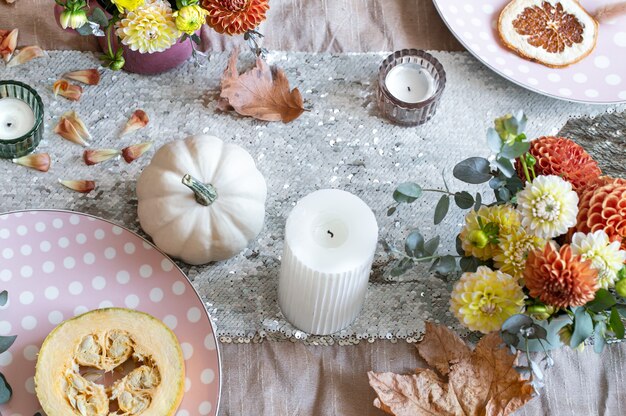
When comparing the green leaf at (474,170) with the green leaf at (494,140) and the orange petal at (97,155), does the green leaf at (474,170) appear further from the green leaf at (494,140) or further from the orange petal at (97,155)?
the orange petal at (97,155)

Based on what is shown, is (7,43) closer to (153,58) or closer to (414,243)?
(153,58)

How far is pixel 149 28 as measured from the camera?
1011 millimetres

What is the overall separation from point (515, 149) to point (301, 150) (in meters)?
0.32

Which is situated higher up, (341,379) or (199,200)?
(199,200)

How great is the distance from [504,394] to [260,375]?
10.7 inches

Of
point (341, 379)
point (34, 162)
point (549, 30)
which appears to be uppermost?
point (549, 30)

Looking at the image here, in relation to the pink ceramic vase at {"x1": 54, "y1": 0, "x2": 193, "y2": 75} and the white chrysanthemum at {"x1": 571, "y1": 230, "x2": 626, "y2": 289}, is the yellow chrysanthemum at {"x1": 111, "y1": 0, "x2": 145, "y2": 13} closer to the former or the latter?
the pink ceramic vase at {"x1": 54, "y1": 0, "x2": 193, "y2": 75}

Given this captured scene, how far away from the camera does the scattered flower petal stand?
1.10m

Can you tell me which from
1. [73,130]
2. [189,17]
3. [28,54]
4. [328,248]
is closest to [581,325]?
[328,248]

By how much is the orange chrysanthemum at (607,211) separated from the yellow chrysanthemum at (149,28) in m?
0.50

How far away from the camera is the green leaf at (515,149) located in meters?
0.88

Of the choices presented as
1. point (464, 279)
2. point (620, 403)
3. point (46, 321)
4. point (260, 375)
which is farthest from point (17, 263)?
point (620, 403)

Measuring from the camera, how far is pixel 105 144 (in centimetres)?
110

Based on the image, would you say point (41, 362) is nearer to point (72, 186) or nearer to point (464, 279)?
point (72, 186)
